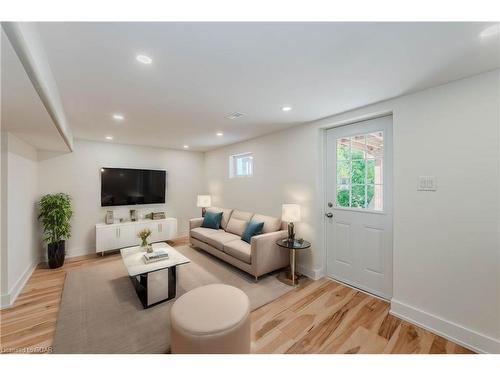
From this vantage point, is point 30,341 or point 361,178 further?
point 361,178

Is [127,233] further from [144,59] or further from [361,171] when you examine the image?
[361,171]

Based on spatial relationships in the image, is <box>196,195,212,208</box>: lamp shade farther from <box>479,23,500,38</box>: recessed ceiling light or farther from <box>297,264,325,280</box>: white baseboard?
<box>479,23,500,38</box>: recessed ceiling light

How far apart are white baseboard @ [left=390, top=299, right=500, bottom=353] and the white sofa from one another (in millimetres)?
1425

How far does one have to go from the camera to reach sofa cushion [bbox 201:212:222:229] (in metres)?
4.19

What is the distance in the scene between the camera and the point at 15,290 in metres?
2.44

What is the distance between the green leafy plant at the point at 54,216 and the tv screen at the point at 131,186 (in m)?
0.75

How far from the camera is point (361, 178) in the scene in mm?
2615

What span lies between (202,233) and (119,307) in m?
1.81

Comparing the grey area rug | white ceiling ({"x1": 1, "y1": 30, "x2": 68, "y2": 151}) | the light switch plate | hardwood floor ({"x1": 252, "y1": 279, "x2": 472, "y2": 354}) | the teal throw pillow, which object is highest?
white ceiling ({"x1": 1, "y1": 30, "x2": 68, "y2": 151})

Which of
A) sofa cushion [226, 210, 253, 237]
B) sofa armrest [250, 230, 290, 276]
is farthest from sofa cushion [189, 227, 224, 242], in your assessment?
sofa armrest [250, 230, 290, 276]

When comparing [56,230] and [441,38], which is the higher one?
[441,38]
